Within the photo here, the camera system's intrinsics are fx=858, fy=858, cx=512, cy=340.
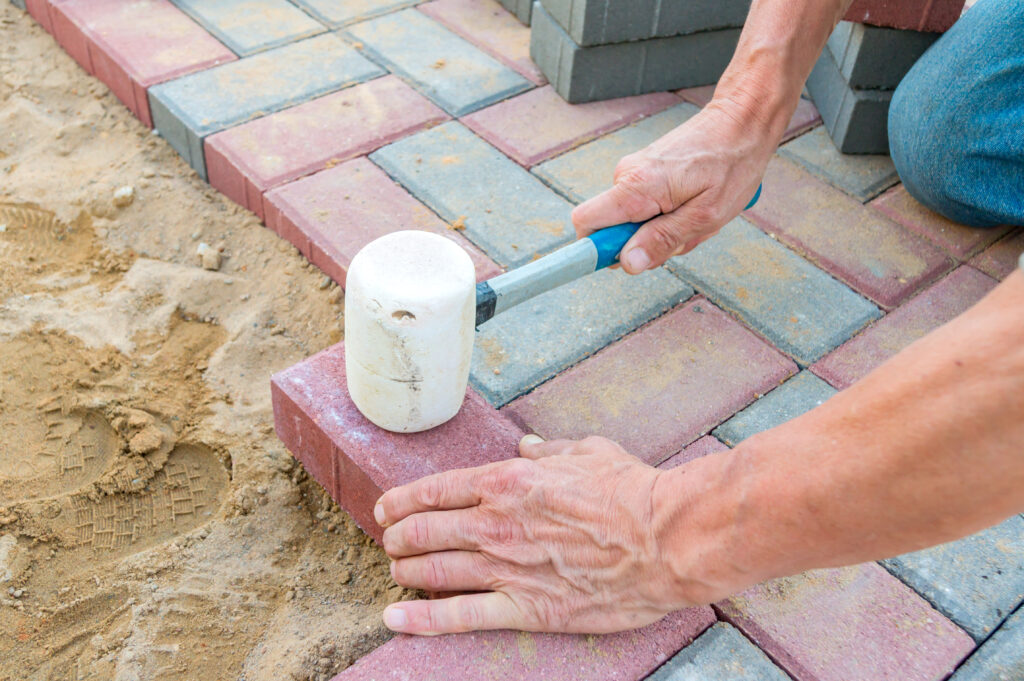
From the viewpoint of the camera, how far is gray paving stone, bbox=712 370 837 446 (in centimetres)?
200

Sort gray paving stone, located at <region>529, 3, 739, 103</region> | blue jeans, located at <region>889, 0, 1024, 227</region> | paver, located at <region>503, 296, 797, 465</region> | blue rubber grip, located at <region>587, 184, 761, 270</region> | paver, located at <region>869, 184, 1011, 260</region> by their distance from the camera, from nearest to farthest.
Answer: blue rubber grip, located at <region>587, 184, 761, 270</region>
paver, located at <region>503, 296, 797, 465</region>
blue jeans, located at <region>889, 0, 1024, 227</region>
paver, located at <region>869, 184, 1011, 260</region>
gray paving stone, located at <region>529, 3, 739, 103</region>

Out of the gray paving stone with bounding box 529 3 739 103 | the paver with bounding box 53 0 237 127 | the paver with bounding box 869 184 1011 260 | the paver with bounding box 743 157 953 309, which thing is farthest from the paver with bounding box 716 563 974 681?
the paver with bounding box 53 0 237 127

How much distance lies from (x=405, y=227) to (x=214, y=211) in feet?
2.27

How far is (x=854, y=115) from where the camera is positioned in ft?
9.30

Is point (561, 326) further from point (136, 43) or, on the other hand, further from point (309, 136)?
point (136, 43)

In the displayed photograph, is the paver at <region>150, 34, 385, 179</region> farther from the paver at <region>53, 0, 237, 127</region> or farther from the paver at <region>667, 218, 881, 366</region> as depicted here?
the paver at <region>667, 218, 881, 366</region>

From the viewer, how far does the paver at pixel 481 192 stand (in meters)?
Answer: 2.48

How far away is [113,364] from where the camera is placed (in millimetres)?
2213

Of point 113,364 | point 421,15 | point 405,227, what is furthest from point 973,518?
point 421,15

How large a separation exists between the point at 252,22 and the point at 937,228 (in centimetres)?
257

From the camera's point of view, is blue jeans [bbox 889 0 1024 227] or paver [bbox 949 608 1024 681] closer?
paver [bbox 949 608 1024 681]

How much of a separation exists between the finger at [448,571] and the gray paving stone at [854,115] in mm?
2092

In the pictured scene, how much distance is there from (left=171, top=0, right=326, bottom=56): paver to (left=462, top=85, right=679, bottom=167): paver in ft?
2.87

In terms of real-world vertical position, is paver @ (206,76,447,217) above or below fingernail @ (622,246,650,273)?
below
